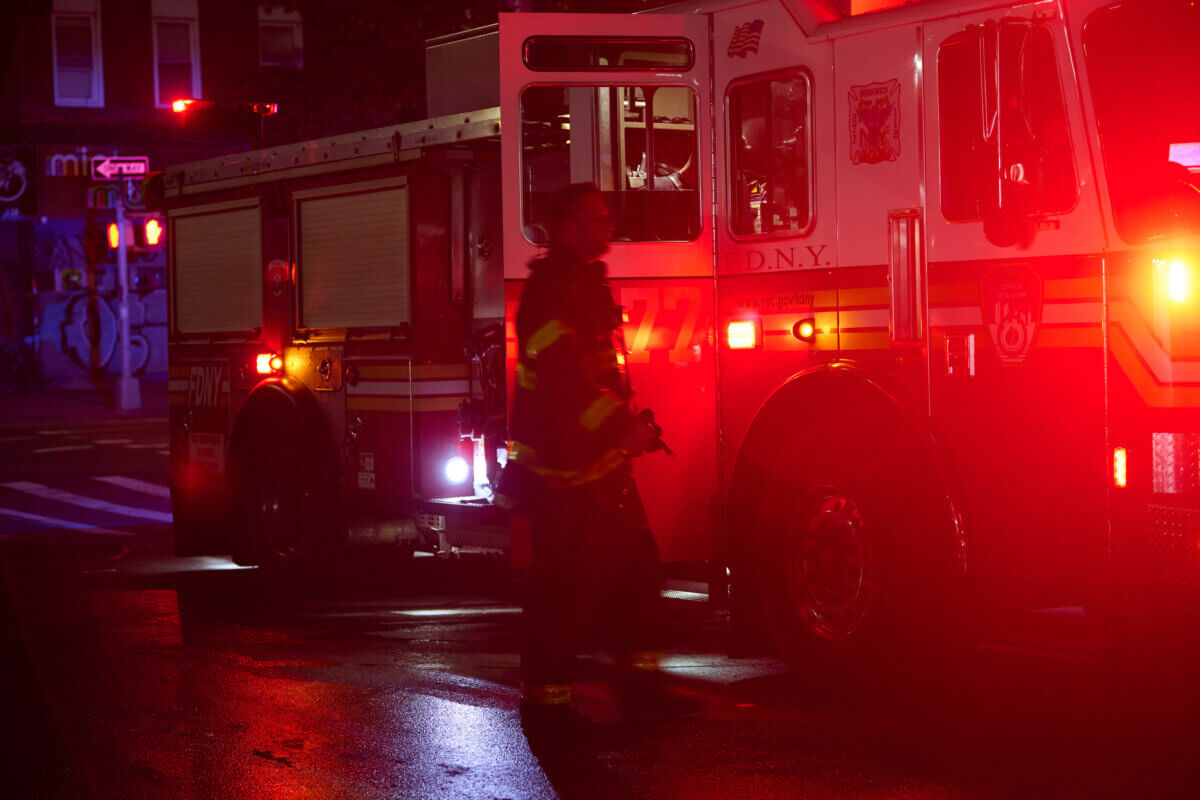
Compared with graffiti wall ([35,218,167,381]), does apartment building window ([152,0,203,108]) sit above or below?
above

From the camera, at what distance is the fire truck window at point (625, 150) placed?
26.8ft

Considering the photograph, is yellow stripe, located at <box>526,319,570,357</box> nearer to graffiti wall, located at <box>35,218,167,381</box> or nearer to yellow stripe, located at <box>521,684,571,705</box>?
yellow stripe, located at <box>521,684,571,705</box>

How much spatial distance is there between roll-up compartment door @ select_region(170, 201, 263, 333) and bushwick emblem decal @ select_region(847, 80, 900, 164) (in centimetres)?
525

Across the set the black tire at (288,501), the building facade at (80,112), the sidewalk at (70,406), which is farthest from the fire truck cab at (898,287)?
the building facade at (80,112)

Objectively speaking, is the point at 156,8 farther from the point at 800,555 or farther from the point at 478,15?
the point at 800,555

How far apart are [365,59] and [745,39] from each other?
43.5 ft

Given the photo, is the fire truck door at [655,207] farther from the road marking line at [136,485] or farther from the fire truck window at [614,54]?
the road marking line at [136,485]

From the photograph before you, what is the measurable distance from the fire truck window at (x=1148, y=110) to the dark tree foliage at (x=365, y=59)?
11343mm

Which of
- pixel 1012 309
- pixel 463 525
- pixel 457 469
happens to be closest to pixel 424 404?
pixel 457 469

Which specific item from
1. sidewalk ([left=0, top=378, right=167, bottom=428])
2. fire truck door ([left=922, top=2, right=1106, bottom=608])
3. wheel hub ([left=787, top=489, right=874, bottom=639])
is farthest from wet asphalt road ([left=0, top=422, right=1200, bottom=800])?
sidewalk ([left=0, top=378, right=167, bottom=428])

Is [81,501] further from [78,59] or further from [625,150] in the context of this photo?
[78,59]

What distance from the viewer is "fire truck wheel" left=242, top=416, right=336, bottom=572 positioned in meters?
10.8

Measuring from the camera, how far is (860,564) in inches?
290

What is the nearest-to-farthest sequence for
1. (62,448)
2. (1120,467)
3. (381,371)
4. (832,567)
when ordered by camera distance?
(1120,467)
(832,567)
(381,371)
(62,448)
